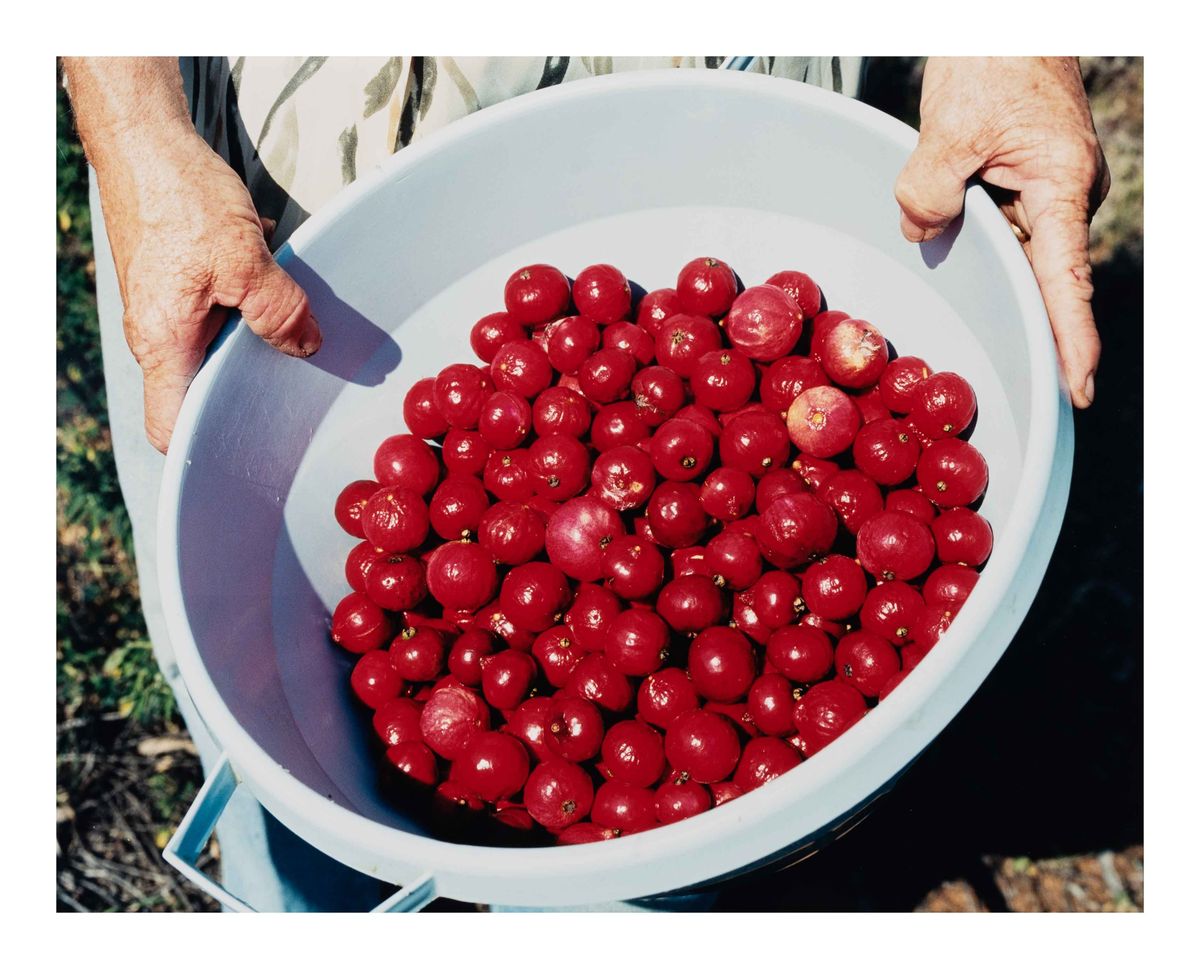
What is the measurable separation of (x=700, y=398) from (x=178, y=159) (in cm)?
212

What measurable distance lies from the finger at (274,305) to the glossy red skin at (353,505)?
2.27 feet

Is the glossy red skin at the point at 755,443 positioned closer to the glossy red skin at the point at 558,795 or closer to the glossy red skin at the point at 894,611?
the glossy red skin at the point at 894,611

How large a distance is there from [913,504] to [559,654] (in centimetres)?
140

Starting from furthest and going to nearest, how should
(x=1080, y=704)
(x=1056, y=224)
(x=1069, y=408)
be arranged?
(x=1080, y=704), (x=1056, y=224), (x=1069, y=408)

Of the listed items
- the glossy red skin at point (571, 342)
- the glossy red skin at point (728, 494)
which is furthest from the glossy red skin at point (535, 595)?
the glossy red skin at point (571, 342)

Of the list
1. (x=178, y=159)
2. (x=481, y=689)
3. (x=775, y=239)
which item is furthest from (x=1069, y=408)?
(x=178, y=159)

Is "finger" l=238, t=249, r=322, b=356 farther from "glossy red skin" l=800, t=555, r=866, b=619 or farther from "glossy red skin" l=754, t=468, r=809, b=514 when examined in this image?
"glossy red skin" l=800, t=555, r=866, b=619

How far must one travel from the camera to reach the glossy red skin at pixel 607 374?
12.2 feet

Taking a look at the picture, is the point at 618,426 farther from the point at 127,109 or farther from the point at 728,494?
the point at 127,109

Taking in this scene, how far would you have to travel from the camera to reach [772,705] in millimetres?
3201

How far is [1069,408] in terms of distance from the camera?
9.28ft

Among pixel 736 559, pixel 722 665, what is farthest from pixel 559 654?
pixel 736 559

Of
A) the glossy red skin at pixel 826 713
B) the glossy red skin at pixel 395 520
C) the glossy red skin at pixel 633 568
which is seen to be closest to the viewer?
the glossy red skin at pixel 826 713
